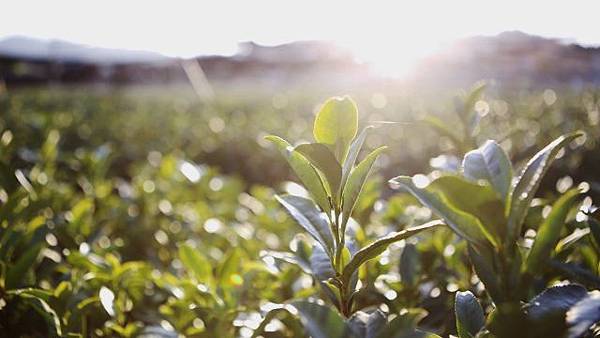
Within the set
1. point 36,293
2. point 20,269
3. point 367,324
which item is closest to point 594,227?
point 367,324

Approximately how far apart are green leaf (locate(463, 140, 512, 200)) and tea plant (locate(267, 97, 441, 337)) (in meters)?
0.14

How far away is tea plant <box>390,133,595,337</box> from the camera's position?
30.1 inches

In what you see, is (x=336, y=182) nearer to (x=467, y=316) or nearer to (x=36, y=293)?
(x=467, y=316)

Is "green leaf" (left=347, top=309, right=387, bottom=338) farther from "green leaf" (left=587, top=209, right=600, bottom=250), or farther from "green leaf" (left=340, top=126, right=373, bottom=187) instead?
"green leaf" (left=587, top=209, right=600, bottom=250)

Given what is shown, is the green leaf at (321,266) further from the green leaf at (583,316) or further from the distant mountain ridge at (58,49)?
the distant mountain ridge at (58,49)

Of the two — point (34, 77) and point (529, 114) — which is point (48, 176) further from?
point (34, 77)

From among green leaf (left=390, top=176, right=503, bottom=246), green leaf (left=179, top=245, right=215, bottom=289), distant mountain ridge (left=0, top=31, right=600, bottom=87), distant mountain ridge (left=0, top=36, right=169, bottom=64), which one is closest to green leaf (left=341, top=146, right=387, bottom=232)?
green leaf (left=390, top=176, right=503, bottom=246)

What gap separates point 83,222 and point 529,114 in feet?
19.3

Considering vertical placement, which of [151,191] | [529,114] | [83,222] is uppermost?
[83,222]

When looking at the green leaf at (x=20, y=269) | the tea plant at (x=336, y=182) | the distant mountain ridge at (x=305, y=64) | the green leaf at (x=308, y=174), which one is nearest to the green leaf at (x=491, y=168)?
the tea plant at (x=336, y=182)

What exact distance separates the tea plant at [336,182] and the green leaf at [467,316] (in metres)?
0.14

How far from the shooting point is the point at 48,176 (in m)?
2.55

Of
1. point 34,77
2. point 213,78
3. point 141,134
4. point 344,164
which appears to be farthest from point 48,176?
point 213,78

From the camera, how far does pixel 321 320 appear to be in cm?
83
